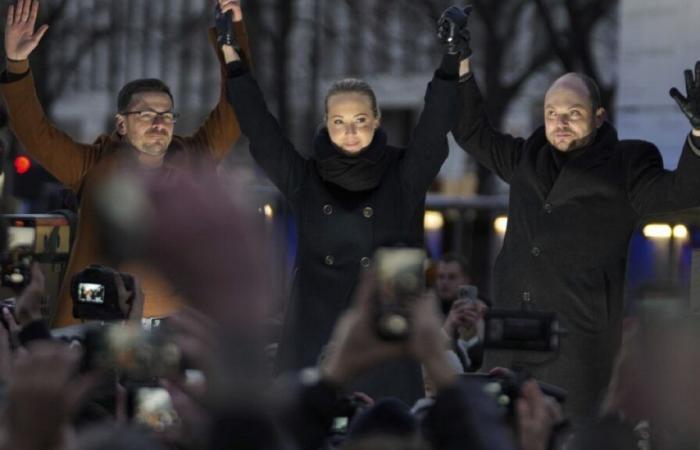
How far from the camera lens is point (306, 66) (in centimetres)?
2500

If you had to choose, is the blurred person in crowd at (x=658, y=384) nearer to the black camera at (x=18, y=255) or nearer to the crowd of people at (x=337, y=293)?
the crowd of people at (x=337, y=293)

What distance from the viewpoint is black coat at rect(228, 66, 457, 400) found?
615 cm

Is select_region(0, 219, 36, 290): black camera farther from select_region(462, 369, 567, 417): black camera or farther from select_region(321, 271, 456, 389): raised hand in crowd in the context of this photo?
select_region(321, 271, 456, 389): raised hand in crowd

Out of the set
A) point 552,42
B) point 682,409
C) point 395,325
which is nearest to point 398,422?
point 395,325

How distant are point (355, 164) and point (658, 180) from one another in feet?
3.08

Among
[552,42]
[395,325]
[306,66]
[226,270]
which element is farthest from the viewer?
[306,66]

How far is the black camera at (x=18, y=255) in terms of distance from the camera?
5859mm

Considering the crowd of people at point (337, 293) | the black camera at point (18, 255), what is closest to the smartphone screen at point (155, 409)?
the crowd of people at point (337, 293)

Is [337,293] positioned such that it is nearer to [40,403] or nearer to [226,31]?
[226,31]

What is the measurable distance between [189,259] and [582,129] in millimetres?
3698

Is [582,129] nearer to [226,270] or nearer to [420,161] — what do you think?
[420,161]

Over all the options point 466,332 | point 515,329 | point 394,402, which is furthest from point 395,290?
point 466,332

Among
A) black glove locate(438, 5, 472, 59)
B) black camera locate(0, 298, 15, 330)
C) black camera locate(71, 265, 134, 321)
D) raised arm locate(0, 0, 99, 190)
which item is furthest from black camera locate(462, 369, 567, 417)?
raised arm locate(0, 0, 99, 190)

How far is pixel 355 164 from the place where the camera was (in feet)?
20.2
